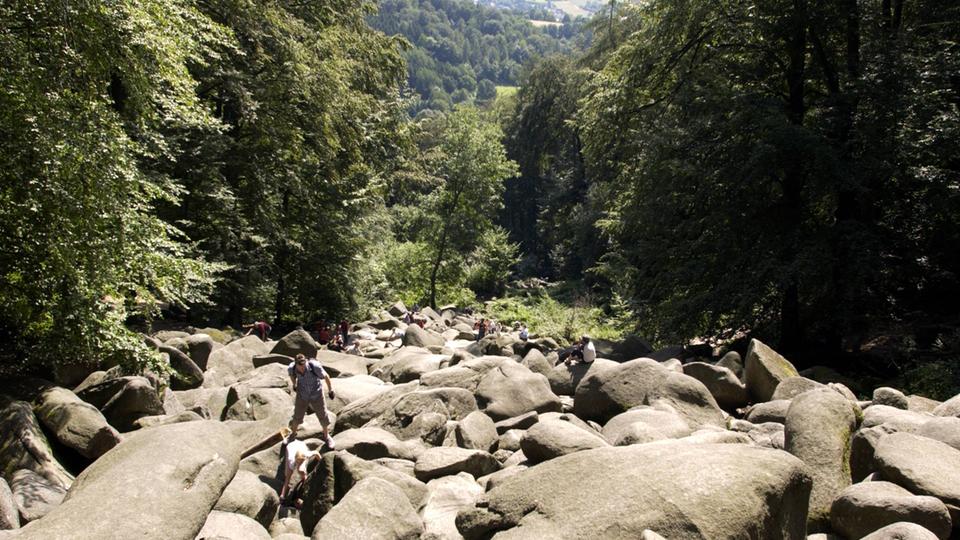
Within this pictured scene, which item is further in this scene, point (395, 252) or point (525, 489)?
point (395, 252)

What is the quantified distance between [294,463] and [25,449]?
2.85m

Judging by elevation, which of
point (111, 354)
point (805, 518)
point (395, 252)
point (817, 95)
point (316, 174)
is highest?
point (817, 95)

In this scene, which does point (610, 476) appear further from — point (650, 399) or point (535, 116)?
point (535, 116)

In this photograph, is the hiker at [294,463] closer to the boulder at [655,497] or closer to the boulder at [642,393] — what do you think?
the boulder at [655,497]

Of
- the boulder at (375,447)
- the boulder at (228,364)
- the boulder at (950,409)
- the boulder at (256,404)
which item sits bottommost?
the boulder at (228,364)

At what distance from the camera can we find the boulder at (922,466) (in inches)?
228

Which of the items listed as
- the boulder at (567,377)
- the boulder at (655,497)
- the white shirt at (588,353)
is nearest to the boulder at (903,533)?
the boulder at (655,497)

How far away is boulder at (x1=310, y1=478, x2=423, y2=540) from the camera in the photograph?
19.0 ft

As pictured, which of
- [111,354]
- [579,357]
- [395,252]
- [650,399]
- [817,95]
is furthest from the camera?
[395,252]

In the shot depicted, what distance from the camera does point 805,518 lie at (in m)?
5.73

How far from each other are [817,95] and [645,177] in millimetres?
4878

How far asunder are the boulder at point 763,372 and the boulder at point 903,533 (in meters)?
5.72

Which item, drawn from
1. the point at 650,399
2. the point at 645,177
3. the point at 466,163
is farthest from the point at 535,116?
the point at 650,399

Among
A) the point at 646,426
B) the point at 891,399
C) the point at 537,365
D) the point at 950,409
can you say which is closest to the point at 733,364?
the point at 891,399
